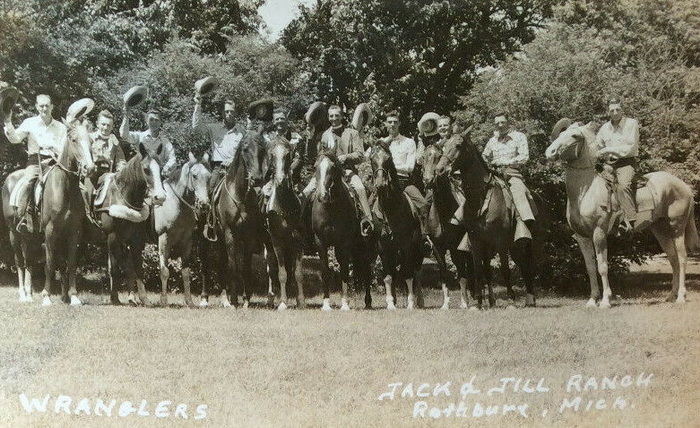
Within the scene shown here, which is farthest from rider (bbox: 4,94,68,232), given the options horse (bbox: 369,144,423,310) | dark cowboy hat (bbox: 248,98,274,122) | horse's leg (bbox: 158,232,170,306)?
horse (bbox: 369,144,423,310)

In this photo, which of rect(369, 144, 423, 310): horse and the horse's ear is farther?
rect(369, 144, 423, 310): horse

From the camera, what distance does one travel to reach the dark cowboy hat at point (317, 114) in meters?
10.2

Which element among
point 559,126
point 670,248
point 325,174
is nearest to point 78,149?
point 325,174

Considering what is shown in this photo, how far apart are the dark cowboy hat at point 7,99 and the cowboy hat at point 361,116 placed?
12.2ft

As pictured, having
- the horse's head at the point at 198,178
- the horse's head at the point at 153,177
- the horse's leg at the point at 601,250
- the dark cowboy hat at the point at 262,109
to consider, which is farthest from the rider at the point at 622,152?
the horse's head at the point at 153,177

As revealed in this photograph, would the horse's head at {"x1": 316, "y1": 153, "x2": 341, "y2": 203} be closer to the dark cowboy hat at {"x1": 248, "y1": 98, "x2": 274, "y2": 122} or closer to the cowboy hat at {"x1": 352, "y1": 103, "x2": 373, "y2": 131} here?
the cowboy hat at {"x1": 352, "y1": 103, "x2": 373, "y2": 131}

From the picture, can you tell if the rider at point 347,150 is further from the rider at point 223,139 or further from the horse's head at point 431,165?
the rider at point 223,139

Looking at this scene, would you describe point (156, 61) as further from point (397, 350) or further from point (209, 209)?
point (397, 350)

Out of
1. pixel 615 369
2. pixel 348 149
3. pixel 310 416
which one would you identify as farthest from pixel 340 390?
pixel 348 149

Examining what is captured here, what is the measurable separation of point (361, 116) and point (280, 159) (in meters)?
1.18

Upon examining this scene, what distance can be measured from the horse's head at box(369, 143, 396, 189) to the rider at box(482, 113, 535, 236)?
125cm

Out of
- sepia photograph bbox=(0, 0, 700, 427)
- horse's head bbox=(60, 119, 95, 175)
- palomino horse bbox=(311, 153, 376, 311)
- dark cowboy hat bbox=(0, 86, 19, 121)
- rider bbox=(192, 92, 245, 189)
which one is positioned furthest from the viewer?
rider bbox=(192, 92, 245, 189)

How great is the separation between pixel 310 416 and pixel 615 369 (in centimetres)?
257

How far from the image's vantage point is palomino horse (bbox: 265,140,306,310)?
388 inches
